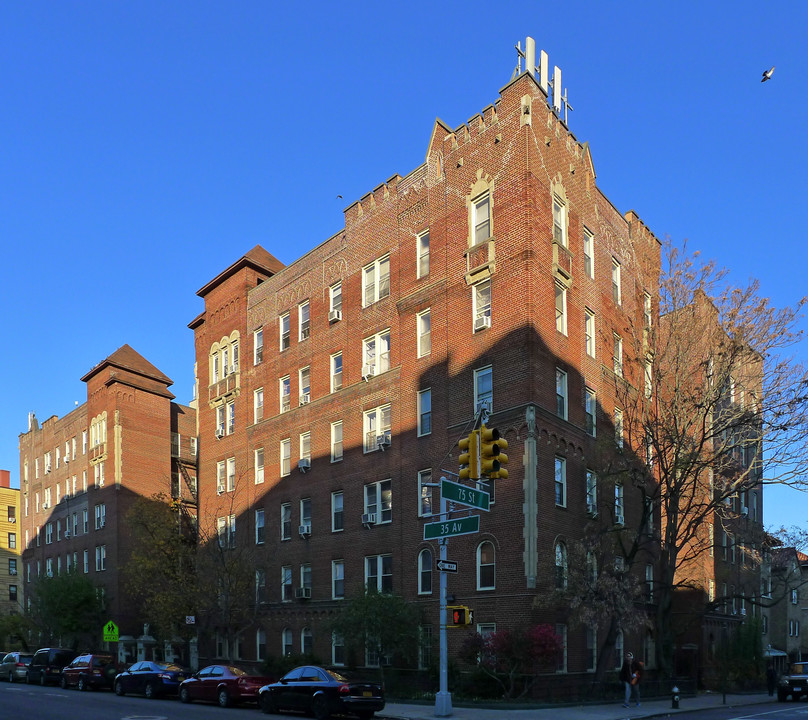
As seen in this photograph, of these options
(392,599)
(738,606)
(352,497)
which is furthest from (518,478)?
(738,606)

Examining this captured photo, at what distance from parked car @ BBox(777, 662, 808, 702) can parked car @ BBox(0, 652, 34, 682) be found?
36.7 m

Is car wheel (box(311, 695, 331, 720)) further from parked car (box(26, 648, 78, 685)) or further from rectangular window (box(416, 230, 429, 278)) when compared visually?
parked car (box(26, 648, 78, 685))

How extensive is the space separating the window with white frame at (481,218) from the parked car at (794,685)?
23.5m

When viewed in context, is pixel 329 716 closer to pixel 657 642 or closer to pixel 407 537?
pixel 407 537

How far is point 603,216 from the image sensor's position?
3975cm

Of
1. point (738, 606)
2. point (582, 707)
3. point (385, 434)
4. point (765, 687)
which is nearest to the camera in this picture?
point (582, 707)

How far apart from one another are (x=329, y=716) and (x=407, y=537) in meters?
11.1

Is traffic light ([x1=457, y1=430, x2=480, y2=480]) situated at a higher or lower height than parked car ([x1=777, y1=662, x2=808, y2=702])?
higher

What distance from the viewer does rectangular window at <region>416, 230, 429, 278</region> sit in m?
37.4

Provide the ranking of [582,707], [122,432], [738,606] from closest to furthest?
[582,707] < [738,606] < [122,432]

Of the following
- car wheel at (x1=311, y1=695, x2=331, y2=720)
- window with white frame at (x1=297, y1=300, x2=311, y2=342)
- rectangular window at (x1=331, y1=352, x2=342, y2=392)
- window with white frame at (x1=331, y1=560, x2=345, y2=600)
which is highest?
window with white frame at (x1=297, y1=300, x2=311, y2=342)

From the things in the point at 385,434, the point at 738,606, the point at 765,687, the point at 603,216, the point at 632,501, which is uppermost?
the point at 603,216

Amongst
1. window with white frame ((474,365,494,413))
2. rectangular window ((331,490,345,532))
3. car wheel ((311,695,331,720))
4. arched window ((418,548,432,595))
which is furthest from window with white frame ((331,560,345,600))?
car wheel ((311,695,331,720))

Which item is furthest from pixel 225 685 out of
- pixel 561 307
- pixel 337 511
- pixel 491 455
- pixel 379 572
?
pixel 561 307
